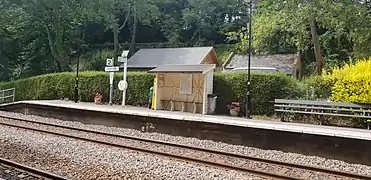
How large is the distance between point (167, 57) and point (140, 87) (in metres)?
14.5

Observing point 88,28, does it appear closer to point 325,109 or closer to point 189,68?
point 189,68

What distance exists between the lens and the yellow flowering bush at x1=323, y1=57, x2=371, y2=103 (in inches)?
499

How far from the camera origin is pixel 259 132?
980 centimetres

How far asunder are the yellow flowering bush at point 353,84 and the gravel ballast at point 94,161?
25.7 feet

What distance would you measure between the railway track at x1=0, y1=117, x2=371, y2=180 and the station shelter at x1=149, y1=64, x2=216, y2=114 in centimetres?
551

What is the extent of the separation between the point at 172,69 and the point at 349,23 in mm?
9407

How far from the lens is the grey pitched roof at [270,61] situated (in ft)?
93.5

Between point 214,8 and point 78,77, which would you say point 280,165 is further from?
point 214,8

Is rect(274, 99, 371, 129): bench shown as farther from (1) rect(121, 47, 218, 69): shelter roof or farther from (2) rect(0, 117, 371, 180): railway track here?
(1) rect(121, 47, 218, 69): shelter roof

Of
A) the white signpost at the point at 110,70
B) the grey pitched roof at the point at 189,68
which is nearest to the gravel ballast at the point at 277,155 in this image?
the grey pitched roof at the point at 189,68

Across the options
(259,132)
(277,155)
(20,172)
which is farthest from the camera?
(259,132)

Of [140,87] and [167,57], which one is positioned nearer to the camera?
[140,87]

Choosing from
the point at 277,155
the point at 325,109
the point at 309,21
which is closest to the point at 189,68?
the point at 325,109

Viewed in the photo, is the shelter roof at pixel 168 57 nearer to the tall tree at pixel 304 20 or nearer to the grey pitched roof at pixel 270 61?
the grey pitched roof at pixel 270 61
